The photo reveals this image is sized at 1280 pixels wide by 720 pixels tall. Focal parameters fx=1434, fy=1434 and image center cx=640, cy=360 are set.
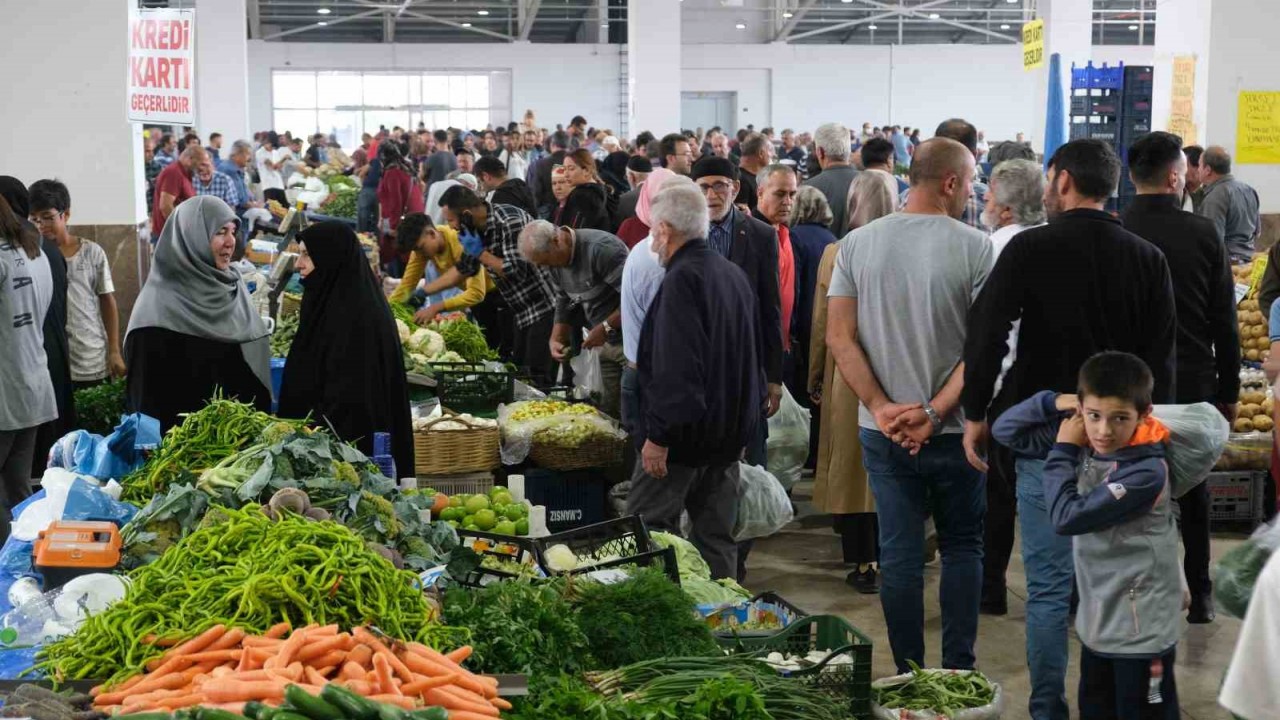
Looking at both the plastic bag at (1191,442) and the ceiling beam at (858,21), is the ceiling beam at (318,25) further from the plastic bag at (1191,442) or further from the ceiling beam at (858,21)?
the plastic bag at (1191,442)

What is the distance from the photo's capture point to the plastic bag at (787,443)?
21.4 feet

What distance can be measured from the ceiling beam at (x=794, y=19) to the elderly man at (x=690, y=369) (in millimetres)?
29407

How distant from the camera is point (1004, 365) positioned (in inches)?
177

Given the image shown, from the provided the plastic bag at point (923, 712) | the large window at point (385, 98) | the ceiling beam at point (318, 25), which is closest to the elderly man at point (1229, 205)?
the plastic bag at point (923, 712)

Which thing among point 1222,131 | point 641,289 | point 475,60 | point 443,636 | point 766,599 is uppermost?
point 475,60

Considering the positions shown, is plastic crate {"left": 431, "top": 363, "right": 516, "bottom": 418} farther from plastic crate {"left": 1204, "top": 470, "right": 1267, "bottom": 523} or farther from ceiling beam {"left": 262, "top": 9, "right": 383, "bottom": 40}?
ceiling beam {"left": 262, "top": 9, "right": 383, "bottom": 40}

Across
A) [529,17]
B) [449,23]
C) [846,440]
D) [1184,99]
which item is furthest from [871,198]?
[449,23]

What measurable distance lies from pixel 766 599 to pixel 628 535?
0.50 meters

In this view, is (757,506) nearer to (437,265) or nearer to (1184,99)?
(437,265)

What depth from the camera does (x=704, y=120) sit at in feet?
120

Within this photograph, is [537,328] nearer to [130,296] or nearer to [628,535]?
[130,296]

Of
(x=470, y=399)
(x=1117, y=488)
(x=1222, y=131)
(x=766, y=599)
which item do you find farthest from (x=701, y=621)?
(x=1222, y=131)

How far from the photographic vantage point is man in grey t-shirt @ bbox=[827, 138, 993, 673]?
4.23 m

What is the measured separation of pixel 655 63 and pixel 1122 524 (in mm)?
17026
